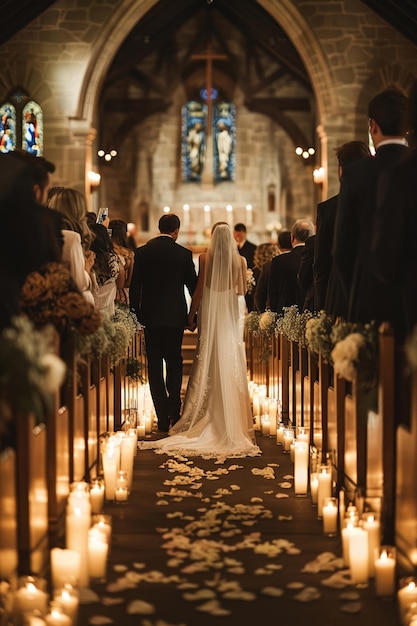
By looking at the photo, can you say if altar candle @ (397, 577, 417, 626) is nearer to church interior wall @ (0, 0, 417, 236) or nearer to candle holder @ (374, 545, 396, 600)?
candle holder @ (374, 545, 396, 600)

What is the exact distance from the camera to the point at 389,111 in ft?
13.4

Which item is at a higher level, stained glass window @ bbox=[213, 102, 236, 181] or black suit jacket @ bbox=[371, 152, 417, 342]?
stained glass window @ bbox=[213, 102, 236, 181]

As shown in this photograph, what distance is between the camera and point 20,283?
3.65 meters

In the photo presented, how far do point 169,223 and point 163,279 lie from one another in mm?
446

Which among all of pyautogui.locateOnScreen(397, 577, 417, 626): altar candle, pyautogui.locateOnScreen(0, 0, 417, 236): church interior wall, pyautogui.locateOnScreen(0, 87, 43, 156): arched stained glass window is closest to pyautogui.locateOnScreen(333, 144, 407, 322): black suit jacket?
pyautogui.locateOnScreen(397, 577, 417, 626): altar candle

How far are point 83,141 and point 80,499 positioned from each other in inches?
475

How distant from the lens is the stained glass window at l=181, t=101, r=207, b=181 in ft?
64.0

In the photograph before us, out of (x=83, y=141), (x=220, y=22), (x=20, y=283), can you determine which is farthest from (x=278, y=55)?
(x=20, y=283)

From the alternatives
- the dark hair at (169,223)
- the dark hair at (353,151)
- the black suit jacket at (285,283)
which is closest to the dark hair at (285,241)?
the black suit jacket at (285,283)

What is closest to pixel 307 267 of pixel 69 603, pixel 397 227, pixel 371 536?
pixel 397 227

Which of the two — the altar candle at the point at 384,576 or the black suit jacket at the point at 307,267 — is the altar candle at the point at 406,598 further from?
the black suit jacket at the point at 307,267

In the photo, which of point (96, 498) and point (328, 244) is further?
point (328, 244)

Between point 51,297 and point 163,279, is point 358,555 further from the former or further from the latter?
point 163,279

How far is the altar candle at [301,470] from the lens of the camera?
4.84 metres
